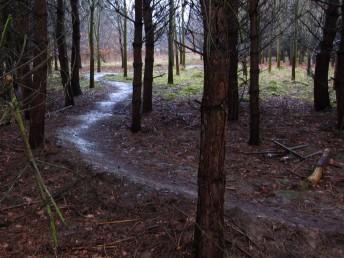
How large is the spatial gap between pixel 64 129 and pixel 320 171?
25.1 ft

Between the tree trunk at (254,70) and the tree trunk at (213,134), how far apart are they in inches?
189

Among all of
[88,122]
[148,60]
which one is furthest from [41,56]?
[148,60]

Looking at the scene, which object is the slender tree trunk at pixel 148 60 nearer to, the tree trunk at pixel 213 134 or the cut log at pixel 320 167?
the cut log at pixel 320 167

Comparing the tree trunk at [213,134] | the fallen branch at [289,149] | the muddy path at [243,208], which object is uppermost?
the tree trunk at [213,134]

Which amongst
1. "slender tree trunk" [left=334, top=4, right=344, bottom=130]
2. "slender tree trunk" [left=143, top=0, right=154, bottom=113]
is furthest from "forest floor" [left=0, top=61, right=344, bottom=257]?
"slender tree trunk" [left=143, top=0, right=154, bottom=113]

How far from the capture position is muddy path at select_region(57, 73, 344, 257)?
5.86 m

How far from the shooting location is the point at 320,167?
826 centimetres

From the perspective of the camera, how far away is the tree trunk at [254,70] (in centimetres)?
901

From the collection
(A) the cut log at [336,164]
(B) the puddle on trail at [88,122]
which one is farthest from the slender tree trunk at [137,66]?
(A) the cut log at [336,164]

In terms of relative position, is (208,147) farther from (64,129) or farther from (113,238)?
(64,129)

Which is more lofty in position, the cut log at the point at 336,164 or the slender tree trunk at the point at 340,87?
the slender tree trunk at the point at 340,87

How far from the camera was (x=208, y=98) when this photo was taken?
446 cm

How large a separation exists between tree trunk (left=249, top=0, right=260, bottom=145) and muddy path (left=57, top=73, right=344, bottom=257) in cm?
289

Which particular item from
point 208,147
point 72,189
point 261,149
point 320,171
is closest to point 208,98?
point 208,147
